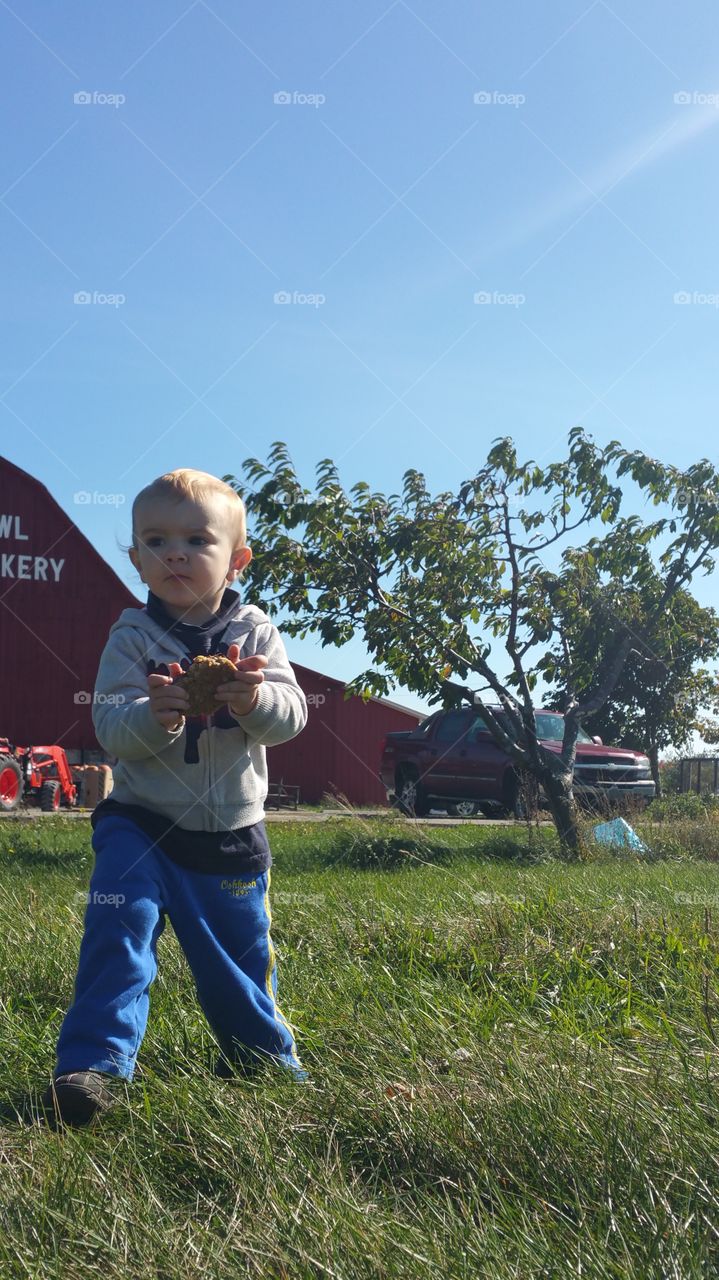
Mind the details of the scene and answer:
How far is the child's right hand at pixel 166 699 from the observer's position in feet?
8.20

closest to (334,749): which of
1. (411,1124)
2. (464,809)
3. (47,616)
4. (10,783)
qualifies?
(47,616)

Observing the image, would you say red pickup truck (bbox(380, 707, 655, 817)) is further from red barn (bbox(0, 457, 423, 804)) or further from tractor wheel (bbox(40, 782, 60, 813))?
tractor wheel (bbox(40, 782, 60, 813))

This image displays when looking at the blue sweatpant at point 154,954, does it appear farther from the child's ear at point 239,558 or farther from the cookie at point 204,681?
the child's ear at point 239,558

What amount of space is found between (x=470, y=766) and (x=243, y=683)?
14.9 metres

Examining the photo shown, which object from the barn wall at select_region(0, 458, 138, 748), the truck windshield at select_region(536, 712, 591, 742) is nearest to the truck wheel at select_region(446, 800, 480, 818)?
the truck windshield at select_region(536, 712, 591, 742)

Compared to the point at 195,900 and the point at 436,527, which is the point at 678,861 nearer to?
the point at 436,527

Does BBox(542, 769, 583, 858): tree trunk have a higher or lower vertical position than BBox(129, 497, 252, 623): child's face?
lower

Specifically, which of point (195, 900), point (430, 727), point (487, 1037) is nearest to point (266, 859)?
point (195, 900)

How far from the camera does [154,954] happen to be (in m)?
2.67

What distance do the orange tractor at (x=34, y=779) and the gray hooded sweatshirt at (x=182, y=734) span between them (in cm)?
1447

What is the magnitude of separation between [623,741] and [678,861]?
21511 millimetres

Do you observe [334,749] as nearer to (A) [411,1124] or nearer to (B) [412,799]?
(B) [412,799]

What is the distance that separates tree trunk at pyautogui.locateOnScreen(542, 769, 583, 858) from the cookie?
7.82 m

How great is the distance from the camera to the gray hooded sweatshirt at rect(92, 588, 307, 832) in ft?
8.77
